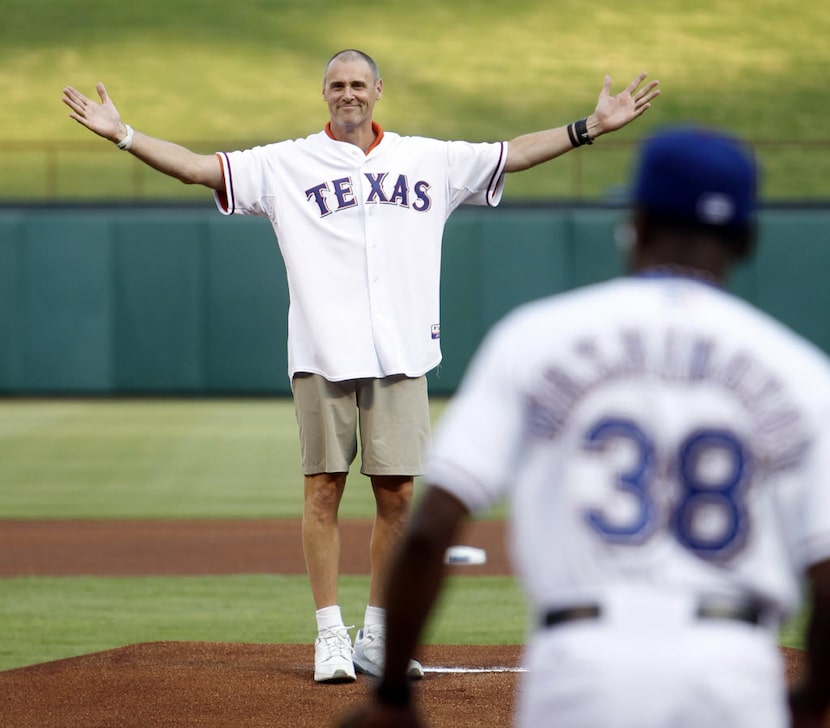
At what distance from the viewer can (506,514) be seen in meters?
11.6

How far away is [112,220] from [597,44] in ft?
54.8

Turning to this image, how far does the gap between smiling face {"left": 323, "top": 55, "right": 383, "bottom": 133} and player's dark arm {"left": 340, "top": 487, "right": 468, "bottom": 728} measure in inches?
132

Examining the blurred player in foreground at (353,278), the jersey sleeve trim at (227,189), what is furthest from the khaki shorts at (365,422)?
the jersey sleeve trim at (227,189)

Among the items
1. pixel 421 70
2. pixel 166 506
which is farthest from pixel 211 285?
pixel 421 70

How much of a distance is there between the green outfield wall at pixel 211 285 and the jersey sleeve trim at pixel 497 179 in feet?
49.9

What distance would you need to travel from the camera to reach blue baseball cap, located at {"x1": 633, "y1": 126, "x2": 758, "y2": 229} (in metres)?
2.15

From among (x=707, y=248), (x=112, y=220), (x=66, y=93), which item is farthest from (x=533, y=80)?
(x=707, y=248)

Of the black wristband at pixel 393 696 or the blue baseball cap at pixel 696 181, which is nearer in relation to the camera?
the blue baseball cap at pixel 696 181

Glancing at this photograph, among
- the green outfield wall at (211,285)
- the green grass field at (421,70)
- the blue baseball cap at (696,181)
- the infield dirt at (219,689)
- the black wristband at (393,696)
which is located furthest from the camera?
the green grass field at (421,70)

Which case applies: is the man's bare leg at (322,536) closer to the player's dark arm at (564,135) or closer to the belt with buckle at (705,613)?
the player's dark arm at (564,135)

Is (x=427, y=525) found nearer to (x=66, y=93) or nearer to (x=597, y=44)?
(x=66, y=93)

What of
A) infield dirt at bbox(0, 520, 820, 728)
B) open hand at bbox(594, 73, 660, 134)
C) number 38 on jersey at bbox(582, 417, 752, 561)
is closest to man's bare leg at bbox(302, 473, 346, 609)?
infield dirt at bbox(0, 520, 820, 728)

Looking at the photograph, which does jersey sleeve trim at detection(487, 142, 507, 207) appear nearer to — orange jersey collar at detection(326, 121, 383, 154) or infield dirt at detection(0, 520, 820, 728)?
orange jersey collar at detection(326, 121, 383, 154)

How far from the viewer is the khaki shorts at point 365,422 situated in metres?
5.36
